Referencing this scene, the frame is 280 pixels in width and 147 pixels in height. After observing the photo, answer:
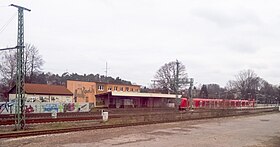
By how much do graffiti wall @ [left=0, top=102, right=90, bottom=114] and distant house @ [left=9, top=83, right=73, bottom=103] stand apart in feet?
21.4

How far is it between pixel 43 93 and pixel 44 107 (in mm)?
11159

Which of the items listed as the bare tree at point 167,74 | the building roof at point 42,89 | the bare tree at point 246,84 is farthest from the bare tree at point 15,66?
the bare tree at point 246,84

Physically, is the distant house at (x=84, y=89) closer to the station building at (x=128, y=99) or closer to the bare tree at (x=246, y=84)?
the station building at (x=128, y=99)

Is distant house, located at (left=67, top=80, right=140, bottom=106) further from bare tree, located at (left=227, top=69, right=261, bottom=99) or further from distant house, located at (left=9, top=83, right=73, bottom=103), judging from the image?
bare tree, located at (left=227, top=69, right=261, bottom=99)

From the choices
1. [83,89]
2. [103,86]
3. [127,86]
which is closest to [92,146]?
[83,89]

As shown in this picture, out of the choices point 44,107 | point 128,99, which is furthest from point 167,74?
point 44,107

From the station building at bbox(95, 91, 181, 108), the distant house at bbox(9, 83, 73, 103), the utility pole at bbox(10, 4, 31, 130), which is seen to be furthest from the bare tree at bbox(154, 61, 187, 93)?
the utility pole at bbox(10, 4, 31, 130)

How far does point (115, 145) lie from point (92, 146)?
121 cm

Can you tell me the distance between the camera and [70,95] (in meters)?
64.8

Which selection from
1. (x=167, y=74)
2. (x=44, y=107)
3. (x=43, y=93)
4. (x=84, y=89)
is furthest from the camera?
(x=167, y=74)

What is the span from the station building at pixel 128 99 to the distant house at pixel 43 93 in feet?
28.1

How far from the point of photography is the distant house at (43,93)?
56.2 m

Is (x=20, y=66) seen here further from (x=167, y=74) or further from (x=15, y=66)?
(x=167, y=74)

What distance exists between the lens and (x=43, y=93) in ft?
194
